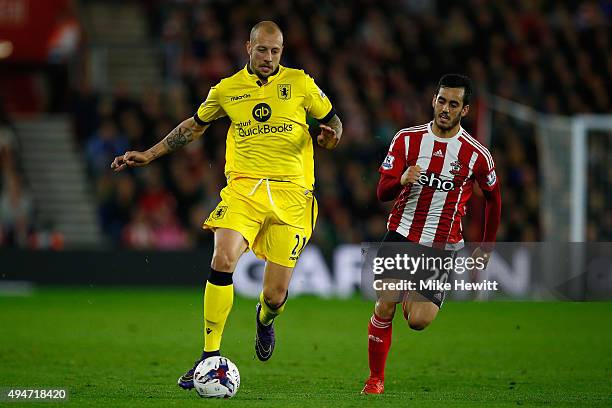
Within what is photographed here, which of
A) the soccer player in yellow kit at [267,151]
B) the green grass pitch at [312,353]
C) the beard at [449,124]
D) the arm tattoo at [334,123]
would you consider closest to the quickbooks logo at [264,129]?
the soccer player in yellow kit at [267,151]

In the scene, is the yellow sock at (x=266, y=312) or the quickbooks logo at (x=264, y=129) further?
the yellow sock at (x=266, y=312)

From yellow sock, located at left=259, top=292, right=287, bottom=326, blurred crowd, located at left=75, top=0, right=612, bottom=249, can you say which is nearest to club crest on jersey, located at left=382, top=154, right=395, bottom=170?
yellow sock, located at left=259, top=292, right=287, bottom=326

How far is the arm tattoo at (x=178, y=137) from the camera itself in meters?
8.64

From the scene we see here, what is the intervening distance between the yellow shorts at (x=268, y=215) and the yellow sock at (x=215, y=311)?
0.42m

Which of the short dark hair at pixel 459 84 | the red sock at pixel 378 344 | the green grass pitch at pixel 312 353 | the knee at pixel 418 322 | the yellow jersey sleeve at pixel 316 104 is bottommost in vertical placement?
the green grass pitch at pixel 312 353

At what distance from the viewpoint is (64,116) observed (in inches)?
826

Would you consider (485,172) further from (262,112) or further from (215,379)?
(215,379)

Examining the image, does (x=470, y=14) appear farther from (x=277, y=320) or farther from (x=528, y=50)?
(x=277, y=320)

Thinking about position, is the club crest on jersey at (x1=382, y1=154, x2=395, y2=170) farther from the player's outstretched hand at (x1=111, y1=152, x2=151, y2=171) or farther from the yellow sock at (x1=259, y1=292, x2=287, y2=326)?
the player's outstretched hand at (x1=111, y1=152, x2=151, y2=171)

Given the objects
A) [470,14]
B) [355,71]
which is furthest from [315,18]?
[470,14]

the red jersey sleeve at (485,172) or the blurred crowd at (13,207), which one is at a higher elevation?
the red jersey sleeve at (485,172)

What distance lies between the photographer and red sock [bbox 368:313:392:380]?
8.24 m

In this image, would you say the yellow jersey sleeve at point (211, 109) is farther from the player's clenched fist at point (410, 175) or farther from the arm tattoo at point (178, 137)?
the player's clenched fist at point (410, 175)

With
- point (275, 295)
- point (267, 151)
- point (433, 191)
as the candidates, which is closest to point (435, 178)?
point (433, 191)
